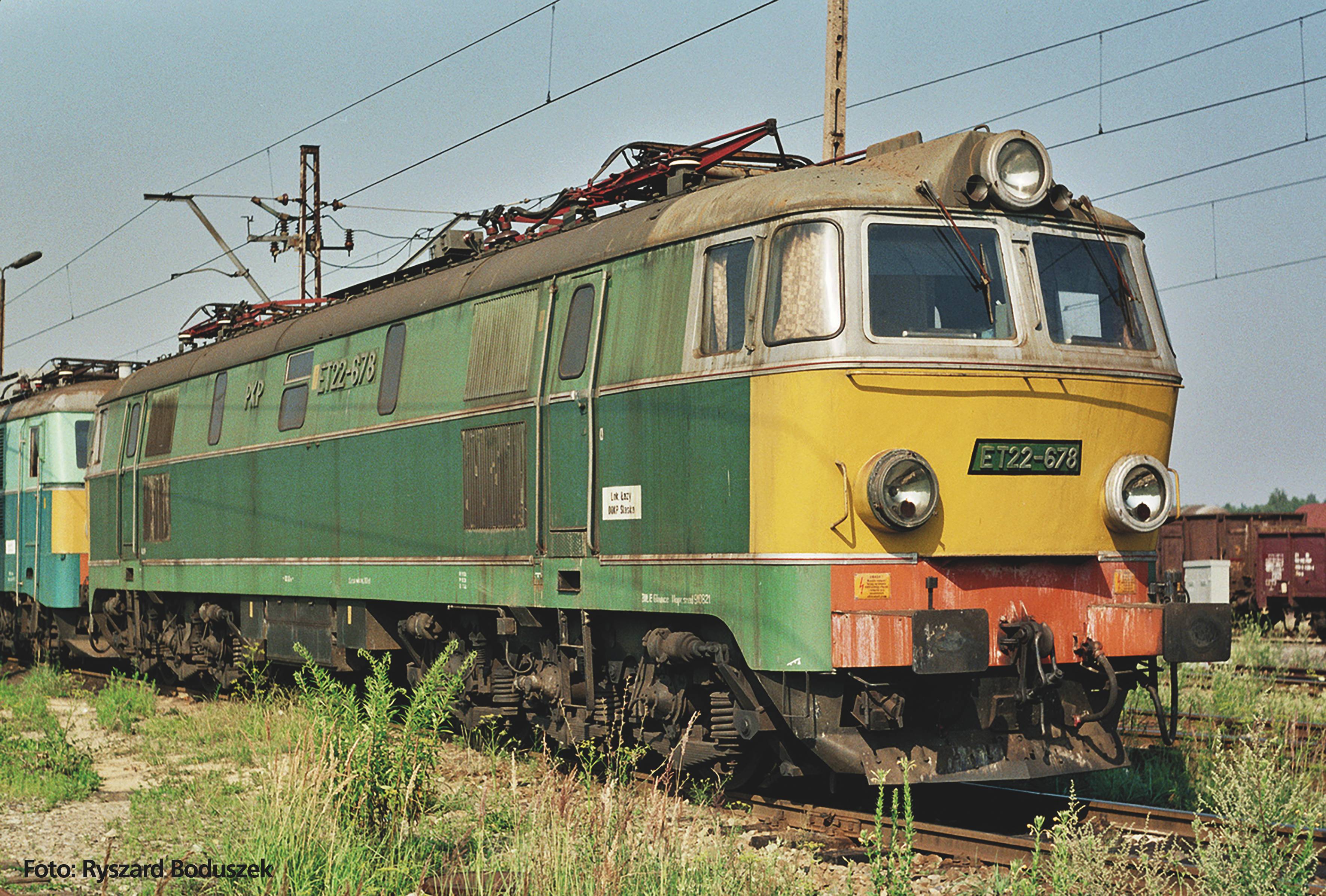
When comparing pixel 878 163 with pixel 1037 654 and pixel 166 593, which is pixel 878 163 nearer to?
pixel 1037 654

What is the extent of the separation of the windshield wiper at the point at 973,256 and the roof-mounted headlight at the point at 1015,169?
29 cm

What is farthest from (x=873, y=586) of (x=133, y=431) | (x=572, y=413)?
(x=133, y=431)

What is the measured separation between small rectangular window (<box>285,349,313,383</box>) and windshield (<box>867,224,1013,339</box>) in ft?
22.8

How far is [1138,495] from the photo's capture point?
841 cm

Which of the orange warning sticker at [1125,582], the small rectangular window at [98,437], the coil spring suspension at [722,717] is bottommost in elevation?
the coil spring suspension at [722,717]

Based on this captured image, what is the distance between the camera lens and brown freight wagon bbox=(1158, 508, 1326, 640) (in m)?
25.5

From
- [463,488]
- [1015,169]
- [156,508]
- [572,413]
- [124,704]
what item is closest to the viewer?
[1015,169]

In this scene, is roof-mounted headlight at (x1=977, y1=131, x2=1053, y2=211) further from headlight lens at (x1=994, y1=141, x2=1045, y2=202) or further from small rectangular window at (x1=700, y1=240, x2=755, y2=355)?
small rectangular window at (x1=700, y1=240, x2=755, y2=355)

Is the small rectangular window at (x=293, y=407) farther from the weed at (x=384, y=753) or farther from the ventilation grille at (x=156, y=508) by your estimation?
the weed at (x=384, y=753)

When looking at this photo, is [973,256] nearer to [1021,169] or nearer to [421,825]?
[1021,169]

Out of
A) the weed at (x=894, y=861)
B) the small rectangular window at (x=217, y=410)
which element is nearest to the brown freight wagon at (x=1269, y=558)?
the small rectangular window at (x=217, y=410)

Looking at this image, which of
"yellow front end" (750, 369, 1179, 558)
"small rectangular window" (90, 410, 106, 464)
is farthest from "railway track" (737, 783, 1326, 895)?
"small rectangular window" (90, 410, 106, 464)

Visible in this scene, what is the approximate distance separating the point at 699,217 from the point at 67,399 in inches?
589

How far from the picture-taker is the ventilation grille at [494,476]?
10102mm
